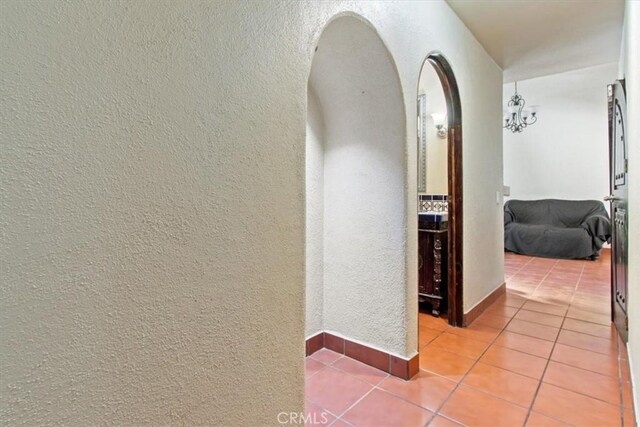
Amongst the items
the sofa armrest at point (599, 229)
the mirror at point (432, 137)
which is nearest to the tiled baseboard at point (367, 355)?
the mirror at point (432, 137)

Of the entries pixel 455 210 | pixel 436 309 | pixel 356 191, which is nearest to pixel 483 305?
pixel 436 309

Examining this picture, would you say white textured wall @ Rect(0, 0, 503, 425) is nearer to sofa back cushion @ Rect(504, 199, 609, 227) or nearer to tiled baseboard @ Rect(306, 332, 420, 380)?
tiled baseboard @ Rect(306, 332, 420, 380)

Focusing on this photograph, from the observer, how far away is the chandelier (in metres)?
5.17

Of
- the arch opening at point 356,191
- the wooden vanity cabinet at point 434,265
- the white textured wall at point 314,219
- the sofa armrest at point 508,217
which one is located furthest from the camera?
A: the sofa armrest at point 508,217

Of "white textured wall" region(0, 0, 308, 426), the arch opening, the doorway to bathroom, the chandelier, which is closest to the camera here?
"white textured wall" region(0, 0, 308, 426)

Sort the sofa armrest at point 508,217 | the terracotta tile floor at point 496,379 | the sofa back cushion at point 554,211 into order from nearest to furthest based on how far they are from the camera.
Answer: the terracotta tile floor at point 496,379, the sofa back cushion at point 554,211, the sofa armrest at point 508,217

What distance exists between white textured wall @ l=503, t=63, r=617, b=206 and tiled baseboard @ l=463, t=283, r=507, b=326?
3671 millimetres

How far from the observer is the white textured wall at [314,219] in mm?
2102

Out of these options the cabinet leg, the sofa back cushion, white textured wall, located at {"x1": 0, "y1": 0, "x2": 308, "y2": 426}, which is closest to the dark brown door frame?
the cabinet leg

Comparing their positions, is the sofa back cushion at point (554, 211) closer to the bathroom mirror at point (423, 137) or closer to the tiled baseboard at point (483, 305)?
the bathroom mirror at point (423, 137)

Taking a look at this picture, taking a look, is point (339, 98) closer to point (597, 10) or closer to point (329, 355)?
point (329, 355)

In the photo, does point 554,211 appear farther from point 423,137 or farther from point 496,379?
point 496,379

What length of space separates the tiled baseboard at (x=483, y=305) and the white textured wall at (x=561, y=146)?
12.0 feet

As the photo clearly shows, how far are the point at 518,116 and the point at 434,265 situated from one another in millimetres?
3872
